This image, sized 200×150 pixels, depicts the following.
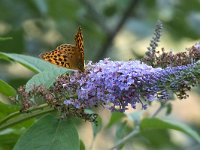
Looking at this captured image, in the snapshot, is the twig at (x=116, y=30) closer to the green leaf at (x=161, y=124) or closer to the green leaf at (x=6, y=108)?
the green leaf at (x=161, y=124)

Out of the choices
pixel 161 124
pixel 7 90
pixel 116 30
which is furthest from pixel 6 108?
pixel 116 30

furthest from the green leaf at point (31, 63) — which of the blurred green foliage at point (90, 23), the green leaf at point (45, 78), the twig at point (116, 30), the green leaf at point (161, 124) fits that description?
the twig at point (116, 30)

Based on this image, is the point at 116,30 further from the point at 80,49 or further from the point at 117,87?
the point at 117,87

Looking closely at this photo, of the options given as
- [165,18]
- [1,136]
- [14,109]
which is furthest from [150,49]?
[165,18]

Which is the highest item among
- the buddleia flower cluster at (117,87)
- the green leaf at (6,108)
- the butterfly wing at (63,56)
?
the butterfly wing at (63,56)

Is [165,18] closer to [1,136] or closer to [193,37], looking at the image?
[193,37]

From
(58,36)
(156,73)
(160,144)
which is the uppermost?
(58,36)
